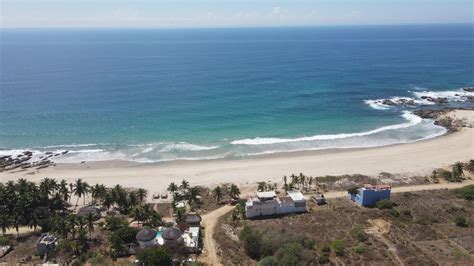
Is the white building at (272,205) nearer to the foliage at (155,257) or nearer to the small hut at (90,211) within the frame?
the foliage at (155,257)

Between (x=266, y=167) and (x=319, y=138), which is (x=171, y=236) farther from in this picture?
(x=319, y=138)

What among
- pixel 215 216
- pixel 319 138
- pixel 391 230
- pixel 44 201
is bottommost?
pixel 215 216

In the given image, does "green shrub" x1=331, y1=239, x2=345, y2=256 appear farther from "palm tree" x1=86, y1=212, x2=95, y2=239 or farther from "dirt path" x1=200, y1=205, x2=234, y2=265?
"palm tree" x1=86, y1=212, x2=95, y2=239

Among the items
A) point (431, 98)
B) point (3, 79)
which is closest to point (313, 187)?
point (431, 98)

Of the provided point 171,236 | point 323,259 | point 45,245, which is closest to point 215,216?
point 171,236

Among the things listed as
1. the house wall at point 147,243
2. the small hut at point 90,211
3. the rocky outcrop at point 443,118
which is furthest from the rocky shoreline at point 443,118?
the small hut at point 90,211

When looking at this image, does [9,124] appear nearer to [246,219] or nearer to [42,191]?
[42,191]
